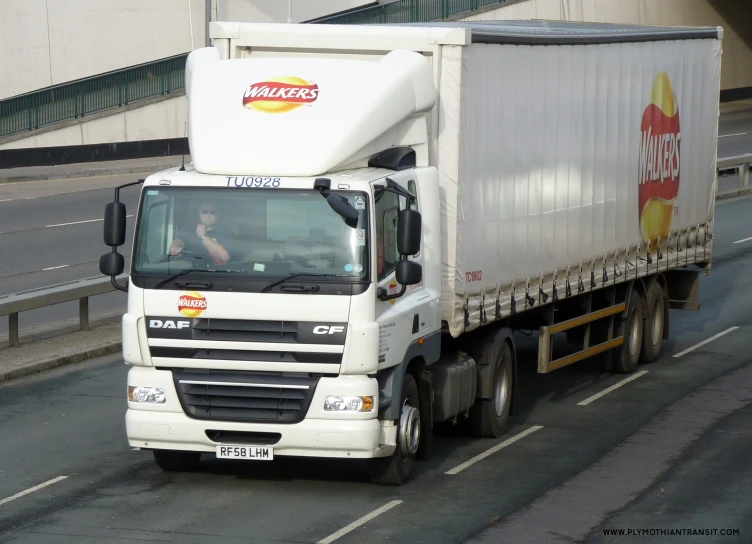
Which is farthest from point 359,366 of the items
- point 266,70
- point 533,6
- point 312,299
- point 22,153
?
point 533,6

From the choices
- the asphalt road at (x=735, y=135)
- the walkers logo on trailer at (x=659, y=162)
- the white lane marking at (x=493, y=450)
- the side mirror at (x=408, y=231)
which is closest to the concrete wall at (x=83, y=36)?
the asphalt road at (x=735, y=135)

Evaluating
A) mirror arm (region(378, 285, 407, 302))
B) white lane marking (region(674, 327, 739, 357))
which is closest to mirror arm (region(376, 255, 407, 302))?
mirror arm (region(378, 285, 407, 302))

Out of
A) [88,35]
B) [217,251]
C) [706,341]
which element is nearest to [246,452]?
[217,251]

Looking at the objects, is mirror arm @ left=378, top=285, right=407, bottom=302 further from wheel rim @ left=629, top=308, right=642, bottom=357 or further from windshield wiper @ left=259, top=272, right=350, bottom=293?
wheel rim @ left=629, top=308, right=642, bottom=357

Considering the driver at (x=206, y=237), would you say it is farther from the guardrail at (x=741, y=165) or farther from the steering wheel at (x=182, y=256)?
the guardrail at (x=741, y=165)

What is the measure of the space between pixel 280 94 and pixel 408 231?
1.58m

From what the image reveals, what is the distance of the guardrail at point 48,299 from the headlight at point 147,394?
214 inches

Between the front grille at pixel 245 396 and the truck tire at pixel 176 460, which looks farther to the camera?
the truck tire at pixel 176 460

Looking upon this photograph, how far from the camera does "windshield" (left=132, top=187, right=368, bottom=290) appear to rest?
424 inches

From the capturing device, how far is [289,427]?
1073cm

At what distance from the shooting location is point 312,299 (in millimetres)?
10648

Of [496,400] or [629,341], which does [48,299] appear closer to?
[496,400]

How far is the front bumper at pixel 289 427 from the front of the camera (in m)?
10.7

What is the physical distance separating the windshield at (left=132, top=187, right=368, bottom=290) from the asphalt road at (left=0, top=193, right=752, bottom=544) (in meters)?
1.79
